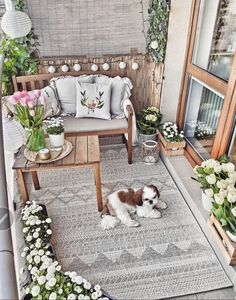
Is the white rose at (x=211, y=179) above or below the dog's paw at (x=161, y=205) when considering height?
above

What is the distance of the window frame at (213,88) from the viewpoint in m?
1.98

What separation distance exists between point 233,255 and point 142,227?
72 centimetres

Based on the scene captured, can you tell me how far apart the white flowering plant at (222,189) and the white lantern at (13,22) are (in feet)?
6.97

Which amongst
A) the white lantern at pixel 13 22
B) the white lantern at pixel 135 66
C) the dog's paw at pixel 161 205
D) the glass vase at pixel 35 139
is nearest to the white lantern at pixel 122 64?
the white lantern at pixel 135 66

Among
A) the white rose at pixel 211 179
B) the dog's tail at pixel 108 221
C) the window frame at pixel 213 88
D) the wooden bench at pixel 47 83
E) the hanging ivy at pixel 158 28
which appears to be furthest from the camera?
the wooden bench at pixel 47 83

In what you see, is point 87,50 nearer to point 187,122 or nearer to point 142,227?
point 187,122

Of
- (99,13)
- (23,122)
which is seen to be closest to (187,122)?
(99,13)

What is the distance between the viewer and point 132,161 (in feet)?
9.66

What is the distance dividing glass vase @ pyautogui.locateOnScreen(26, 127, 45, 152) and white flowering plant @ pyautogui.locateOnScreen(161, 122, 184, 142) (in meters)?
1.36

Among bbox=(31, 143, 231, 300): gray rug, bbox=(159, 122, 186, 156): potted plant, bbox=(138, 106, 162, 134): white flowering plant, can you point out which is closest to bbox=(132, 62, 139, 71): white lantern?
bbox=(138, 106, 162, 134): white flowering plant

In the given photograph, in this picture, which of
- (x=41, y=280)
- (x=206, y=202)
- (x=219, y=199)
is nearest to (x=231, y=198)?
(x=219, y=199)

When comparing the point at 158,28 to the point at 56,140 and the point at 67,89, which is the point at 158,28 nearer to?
the point at 67,89

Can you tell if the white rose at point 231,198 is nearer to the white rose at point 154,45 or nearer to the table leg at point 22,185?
the table leg at point 22,185

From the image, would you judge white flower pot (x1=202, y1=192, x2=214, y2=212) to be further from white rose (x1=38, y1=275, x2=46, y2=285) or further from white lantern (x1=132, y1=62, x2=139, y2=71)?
white lantern (x1=132, y1=62, x2=139, y2=71)
